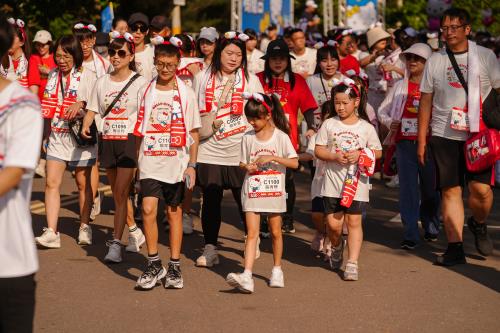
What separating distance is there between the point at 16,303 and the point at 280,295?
12.4 ft

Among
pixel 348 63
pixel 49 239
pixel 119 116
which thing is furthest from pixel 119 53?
pixel 348 63

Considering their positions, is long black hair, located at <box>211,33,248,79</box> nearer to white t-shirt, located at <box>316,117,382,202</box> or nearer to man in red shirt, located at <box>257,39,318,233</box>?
man in red shirt, located at <box>257,39,318,233</box>

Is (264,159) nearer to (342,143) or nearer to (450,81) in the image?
(342,143)

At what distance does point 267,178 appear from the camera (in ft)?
28.8

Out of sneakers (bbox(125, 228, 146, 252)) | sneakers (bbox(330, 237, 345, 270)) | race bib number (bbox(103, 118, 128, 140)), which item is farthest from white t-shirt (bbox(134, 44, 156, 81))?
sneakers (bbox(330, 237, 345, 270))

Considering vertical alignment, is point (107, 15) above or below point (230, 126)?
above

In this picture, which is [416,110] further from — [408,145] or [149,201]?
[149,201]

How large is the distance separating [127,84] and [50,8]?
40.8 ft

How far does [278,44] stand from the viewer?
34.2ft

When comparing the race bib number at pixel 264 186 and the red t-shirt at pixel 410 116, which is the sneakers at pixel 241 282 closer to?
the race bib number at pixel 264 186

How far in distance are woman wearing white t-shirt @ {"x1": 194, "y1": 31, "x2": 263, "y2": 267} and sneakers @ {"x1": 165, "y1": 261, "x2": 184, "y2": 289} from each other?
1064mm

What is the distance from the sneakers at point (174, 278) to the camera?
27.9 ft

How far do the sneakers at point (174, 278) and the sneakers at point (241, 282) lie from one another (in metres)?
0.42

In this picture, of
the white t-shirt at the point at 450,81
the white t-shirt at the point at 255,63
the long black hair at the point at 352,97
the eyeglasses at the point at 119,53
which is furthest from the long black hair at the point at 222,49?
the white t-shirt at the point at 255,63
